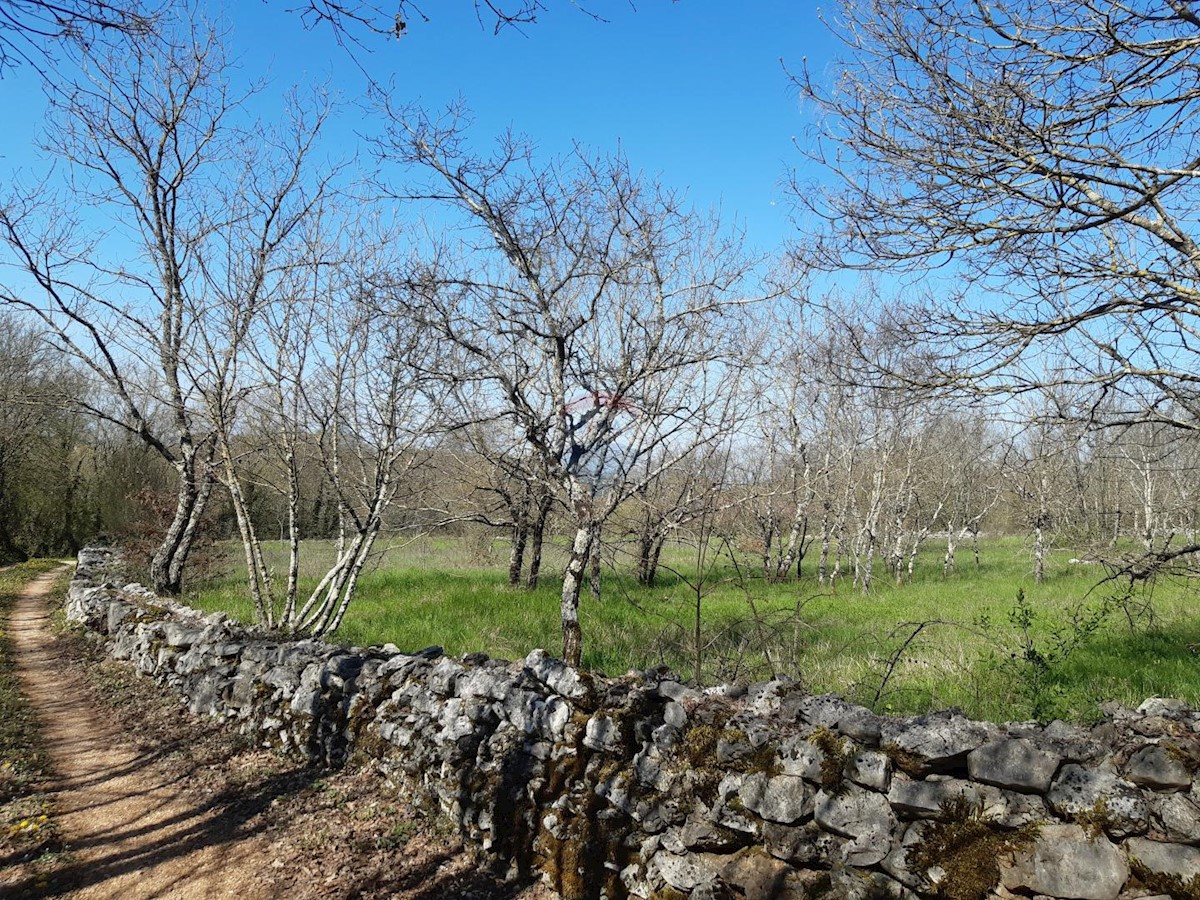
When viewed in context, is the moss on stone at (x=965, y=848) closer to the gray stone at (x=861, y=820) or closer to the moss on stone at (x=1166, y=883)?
the gray stone at (x=861, y=820)

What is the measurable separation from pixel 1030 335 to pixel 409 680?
5.45 m

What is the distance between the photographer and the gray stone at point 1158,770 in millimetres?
2670

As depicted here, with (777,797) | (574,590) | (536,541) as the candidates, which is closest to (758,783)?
(777,797)

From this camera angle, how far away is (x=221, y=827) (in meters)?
4.72

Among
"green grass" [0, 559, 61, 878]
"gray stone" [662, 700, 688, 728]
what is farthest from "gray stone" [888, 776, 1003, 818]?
"green grass" [0, 559, 61, 878]

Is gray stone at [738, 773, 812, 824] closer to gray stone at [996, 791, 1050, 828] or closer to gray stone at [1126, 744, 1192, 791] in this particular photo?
gray stone at [996, 791, 1050, 828]

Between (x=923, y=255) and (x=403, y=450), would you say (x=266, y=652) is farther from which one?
(x=923, y=255)

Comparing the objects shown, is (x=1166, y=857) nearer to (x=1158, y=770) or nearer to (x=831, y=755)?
(x=1158, y=770)

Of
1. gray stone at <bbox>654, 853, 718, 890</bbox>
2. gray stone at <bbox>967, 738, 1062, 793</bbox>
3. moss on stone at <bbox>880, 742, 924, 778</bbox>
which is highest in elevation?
gray stone at <bbox>967, 738, 1062, 793</bbox>

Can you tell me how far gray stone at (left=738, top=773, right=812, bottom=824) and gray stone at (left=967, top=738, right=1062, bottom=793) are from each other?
2.56 ft

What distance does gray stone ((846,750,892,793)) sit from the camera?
3.18m

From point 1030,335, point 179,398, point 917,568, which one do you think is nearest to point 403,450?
point 179,398

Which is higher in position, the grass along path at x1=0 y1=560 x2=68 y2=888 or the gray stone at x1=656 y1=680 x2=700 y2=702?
the gray stone at x1=656 y1=680 x2=700 y2=702

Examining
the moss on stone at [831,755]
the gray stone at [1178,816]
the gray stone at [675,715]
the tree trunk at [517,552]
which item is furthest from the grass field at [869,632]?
the gray stone at [1178,816]
